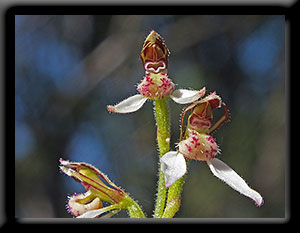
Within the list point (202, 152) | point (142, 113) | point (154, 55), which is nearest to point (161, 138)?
point (202, 152)

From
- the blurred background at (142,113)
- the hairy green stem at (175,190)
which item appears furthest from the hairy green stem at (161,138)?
the blurred background at (142,113)

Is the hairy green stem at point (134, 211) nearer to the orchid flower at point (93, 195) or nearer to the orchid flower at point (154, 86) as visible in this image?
the orchid flower at point (93, 195)

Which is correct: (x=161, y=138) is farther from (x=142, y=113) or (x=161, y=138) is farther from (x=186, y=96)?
(x=142, y=113)

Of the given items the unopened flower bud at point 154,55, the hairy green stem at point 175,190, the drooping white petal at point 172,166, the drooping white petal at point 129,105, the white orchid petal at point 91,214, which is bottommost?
the white orchid petal at point 91,214

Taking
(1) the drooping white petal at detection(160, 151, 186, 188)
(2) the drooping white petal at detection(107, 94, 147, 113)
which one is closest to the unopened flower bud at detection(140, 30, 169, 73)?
(2) the drooping white petal at detection(107, 94, 147, 113)

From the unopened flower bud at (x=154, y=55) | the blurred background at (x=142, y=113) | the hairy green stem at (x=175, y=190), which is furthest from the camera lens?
the blurred background at (x=142, y=113)

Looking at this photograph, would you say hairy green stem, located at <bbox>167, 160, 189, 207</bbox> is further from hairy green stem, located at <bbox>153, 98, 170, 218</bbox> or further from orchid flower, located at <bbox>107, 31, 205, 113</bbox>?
orchid flower, located at <bbox>107, 31, 205, 113</bbox>
